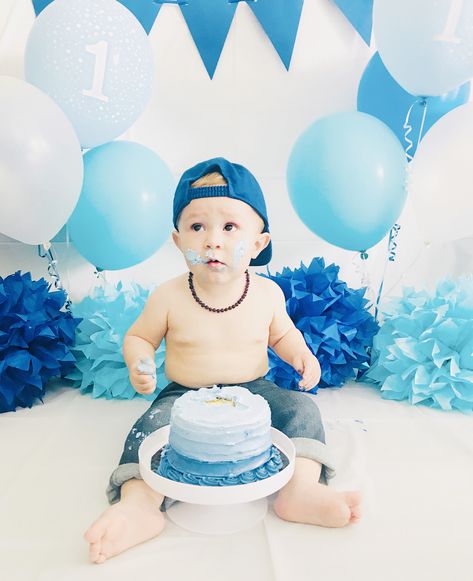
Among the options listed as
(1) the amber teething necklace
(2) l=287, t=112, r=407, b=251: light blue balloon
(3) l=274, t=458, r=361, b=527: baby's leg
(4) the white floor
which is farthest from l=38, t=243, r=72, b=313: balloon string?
(3) l=274, t=458, r=361, b=527: baby's leg

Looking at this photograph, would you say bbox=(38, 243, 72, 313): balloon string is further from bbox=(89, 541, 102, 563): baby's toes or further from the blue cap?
bbox=(89, 541, 102, 563): baby's toes

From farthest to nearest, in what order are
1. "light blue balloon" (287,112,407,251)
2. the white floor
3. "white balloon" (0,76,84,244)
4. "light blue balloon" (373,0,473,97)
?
1. "light blue balloon" (287,112,407,251)
2. "light blue balloon" (373,0,473,97)
3. "white balloon" (0,76,84,244)
4. the white floor

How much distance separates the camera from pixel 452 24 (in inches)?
60.1

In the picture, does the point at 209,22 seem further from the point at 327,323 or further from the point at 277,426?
the point at 277,426

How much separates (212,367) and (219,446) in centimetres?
35

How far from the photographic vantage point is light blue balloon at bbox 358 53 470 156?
1891 millimetres

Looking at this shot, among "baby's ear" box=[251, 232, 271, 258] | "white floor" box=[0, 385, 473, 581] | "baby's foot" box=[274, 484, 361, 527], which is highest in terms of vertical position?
"baby's ear" box=[251, 232, 271, 258]

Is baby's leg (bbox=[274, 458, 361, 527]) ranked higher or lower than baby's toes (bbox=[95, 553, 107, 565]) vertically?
higher

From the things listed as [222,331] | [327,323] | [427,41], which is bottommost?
[327,323]

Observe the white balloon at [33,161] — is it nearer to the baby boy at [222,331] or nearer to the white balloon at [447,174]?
the baby boy at [222,331]

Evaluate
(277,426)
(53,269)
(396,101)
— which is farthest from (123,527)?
(396,101)

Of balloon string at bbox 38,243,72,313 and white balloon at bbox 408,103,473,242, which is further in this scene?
balloon string at bbox 38,243,72,313

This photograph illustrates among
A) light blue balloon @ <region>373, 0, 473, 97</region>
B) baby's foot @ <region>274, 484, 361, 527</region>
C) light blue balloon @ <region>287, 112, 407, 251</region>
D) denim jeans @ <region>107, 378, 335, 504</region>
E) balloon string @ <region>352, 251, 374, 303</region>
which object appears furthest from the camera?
balloon string @ <region>352, 251, 374, 303</region>

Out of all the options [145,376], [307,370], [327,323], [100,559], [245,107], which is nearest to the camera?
[100,559]
